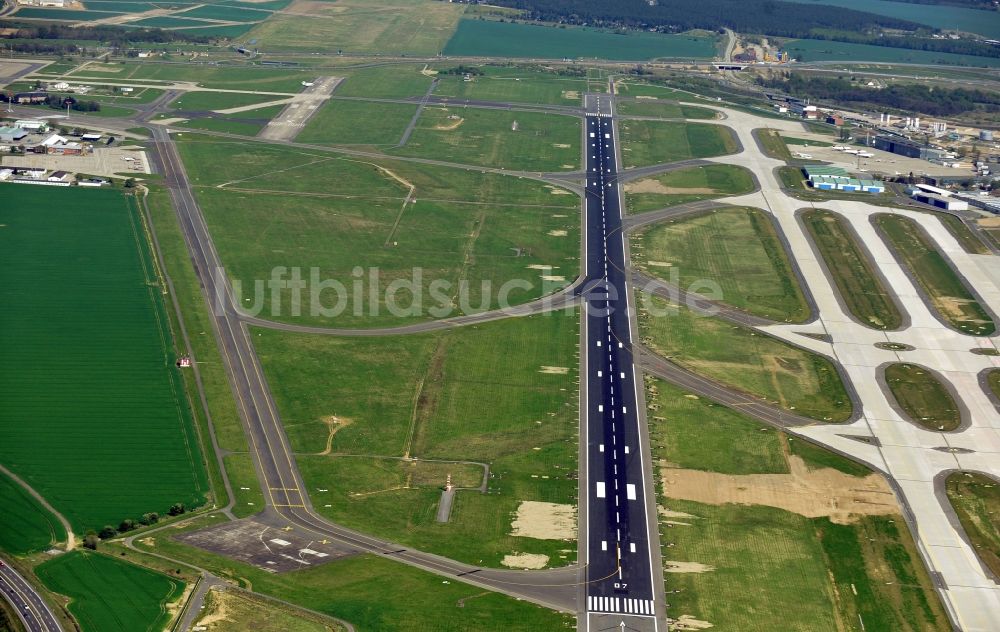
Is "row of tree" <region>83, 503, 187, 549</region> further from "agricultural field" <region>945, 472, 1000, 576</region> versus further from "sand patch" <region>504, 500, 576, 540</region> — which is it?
"agricultural field" <region>945, 472, 1000, 576</region>

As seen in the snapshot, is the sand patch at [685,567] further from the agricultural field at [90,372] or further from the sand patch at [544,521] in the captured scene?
the agricultural field at [90,372]

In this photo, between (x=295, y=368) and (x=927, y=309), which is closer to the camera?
(x=295, y=368)

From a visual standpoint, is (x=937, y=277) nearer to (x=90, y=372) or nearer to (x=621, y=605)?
(x=621, y=605)

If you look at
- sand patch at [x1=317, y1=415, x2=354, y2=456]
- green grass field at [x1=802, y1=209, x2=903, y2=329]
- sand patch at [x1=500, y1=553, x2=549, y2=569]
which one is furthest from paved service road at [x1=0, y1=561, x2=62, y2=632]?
green grass field at [x1=802, y1=209, x2=903, y2=329]

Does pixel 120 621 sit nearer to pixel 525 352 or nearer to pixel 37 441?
pixel 37 441

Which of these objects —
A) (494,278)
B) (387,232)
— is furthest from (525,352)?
(387,232)

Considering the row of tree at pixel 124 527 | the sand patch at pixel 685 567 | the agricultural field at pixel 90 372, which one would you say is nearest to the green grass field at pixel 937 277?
the sand patch at pixel 685 567
